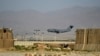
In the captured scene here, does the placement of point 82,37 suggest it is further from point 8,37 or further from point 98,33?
point 8,37

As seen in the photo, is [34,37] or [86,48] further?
[34,37]

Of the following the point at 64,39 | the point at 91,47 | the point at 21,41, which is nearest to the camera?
the point at 91,47

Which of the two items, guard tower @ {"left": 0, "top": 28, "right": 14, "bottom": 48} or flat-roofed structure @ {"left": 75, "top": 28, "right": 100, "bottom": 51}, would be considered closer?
flat-roofed structure @ {"left": 75, "top": 28, "right": 100, "bottom": 51}

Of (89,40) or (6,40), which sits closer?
(89,40)

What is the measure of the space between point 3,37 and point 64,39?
16971 mm

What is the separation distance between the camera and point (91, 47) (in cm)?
3956

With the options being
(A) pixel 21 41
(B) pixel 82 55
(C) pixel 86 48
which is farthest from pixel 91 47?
(A) pixel 21 41

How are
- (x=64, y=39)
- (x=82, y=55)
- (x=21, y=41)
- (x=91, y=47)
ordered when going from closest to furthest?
(x=82, y=55) → (x=91, y=47) → (x=21, y=41) → (x=64, y=39)

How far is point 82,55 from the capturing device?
32750 mm

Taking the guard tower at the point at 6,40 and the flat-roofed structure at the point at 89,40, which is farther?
the guard tower at the point at 6,40

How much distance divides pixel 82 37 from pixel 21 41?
14.6 metres

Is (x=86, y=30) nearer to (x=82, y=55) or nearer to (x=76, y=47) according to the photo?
A: (x=76, y=47)

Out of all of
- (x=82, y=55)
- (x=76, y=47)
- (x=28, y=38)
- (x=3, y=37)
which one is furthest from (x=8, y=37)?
(x=28, y=38)

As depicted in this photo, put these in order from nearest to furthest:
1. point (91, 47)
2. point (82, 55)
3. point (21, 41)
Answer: point (82, 55)
point (91, 47)
point (21, 41)
